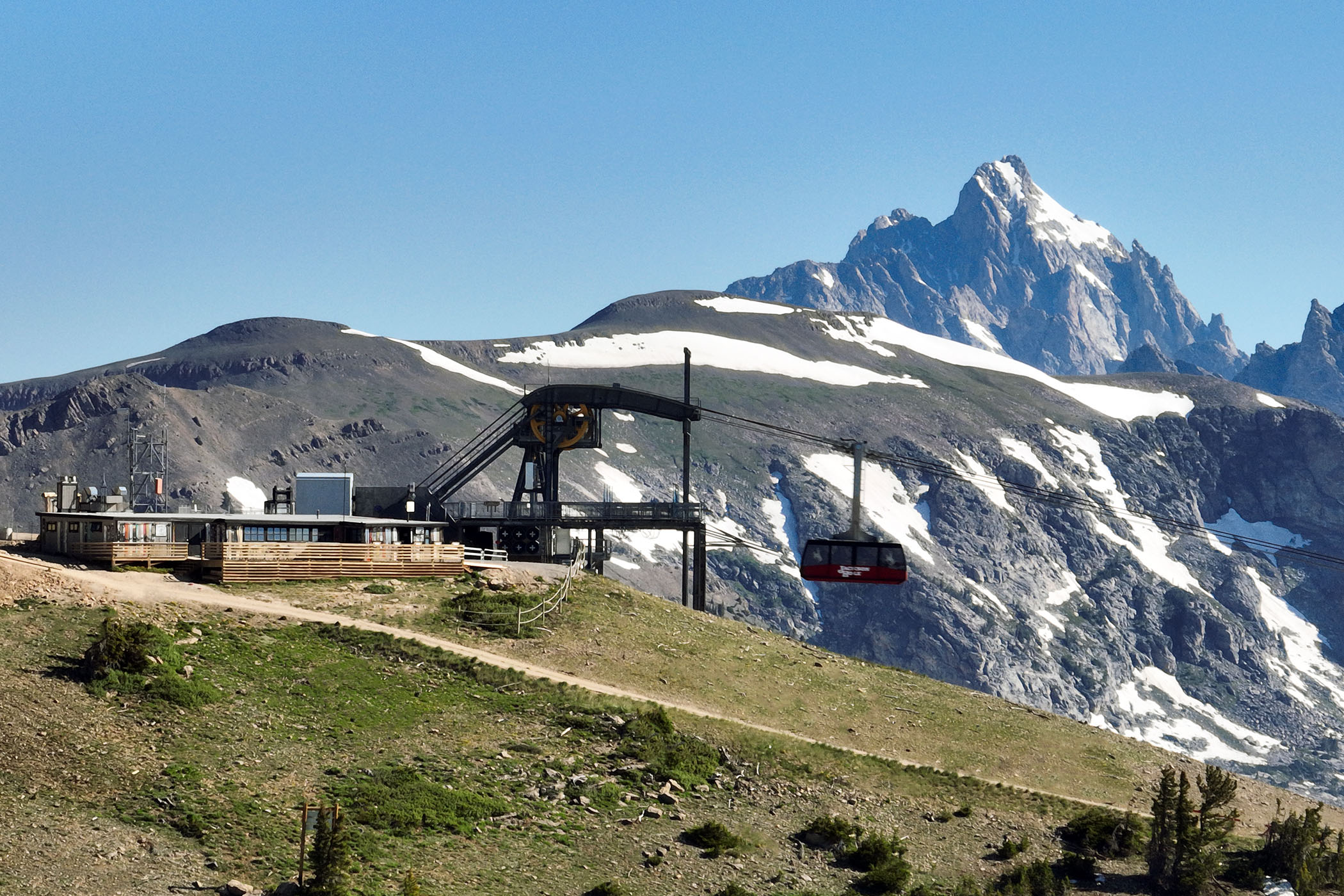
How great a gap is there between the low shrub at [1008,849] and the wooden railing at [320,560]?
34291mm

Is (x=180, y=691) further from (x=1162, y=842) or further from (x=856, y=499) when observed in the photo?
(x=1162, y=842)

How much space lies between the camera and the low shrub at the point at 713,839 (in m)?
52.7

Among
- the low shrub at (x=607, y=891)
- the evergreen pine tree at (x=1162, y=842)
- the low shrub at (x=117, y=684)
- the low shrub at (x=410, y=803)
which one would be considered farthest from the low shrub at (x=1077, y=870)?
the low shrub at (x=117, y=684)

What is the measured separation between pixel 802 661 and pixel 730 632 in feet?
16.3

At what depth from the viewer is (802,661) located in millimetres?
78688

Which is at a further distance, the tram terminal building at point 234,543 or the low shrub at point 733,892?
the tram terminal building at point 234,543

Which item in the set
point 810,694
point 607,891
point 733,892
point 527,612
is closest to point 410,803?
point 607,891

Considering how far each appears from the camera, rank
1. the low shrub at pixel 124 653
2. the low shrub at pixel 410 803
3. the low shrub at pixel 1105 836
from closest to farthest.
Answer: the low shrub at pixel 410 803
the low shrub at pixel 124 653
the low shrub at pixel 1105 836

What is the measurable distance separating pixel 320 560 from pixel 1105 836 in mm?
41234

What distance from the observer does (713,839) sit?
174 ft

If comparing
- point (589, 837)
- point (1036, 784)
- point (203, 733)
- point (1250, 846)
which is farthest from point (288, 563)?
point (1250, 846)

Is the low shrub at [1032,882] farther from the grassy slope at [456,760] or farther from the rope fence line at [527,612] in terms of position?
the rope fence line at [527,612]

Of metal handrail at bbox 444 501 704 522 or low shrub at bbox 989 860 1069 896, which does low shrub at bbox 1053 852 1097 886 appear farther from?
metal handrail at bbox 444 501 704 522

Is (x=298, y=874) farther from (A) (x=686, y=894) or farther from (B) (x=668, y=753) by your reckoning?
(B) (x=668, y=753)
